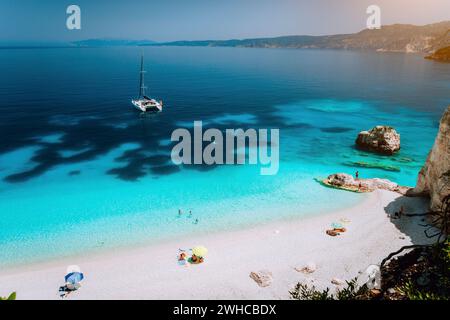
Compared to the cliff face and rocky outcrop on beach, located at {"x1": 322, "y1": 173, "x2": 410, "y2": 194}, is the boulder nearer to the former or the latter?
the cliff face

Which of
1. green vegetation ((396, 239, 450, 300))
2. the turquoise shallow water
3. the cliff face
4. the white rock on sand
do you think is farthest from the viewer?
the turquoise shallow water

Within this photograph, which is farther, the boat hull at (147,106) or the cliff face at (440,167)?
the boat hull at (147,106)

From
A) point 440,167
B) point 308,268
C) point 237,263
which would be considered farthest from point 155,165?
point 440,167

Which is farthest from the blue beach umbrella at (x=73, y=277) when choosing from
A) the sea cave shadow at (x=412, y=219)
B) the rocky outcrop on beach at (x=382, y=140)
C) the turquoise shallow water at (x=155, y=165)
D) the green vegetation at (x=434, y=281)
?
the rocky outcrop on beach at (x=382, y=140)

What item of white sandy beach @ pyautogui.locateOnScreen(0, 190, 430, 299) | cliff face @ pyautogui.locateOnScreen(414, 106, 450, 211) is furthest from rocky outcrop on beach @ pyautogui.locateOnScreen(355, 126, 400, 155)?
cliff face @ pyautogui.locateOnScreen(414, 106, 450, 211)

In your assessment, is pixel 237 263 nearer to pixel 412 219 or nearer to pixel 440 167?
pixel 412 219

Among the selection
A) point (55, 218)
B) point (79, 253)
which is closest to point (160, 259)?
point (79, 253)

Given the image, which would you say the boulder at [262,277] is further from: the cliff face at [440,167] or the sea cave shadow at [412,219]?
the cliff face at [440,167]

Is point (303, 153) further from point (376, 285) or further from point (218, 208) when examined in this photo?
point (376, 285)
